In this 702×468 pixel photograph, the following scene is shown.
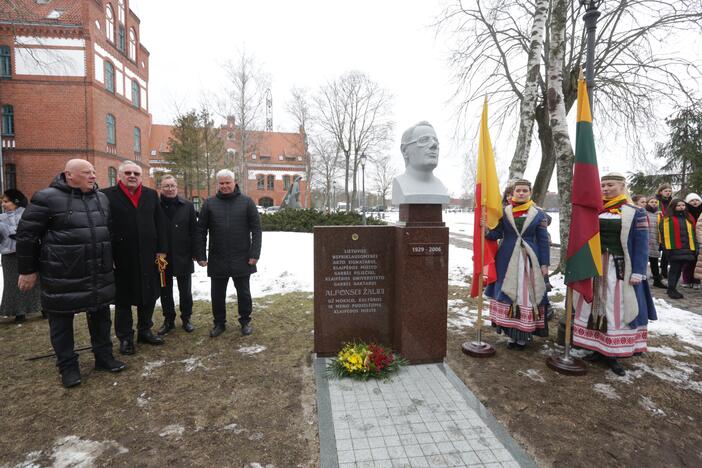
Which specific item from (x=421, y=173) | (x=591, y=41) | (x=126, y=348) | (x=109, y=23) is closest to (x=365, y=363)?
(x=421, y=173)

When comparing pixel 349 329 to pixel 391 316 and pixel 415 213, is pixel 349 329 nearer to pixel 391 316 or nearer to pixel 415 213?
pixel 391 316

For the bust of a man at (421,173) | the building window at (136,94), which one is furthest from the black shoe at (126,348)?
the building window at (136,94)

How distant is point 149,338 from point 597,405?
4805 mm

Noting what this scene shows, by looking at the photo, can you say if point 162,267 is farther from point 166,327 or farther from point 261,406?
point 261,406

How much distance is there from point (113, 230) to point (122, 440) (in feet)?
7.24

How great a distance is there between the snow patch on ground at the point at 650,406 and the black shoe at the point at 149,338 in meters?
5.05

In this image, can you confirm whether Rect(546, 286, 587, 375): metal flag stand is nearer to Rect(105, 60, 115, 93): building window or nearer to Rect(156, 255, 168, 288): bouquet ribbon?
Rect(156, 255, 168, 288): bouquet ribbon

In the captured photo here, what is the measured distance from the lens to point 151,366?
4.01m

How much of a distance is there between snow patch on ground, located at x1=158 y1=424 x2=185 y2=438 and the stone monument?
1.60 m

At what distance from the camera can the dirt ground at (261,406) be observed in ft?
8.73

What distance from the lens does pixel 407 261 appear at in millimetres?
3943

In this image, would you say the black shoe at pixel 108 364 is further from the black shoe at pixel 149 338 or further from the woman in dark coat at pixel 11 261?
the woman in dark coat at pixel 11 261

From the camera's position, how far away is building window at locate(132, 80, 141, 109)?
2778 cm

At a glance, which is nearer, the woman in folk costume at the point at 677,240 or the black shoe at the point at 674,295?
the black shoe at the point at 674,295
